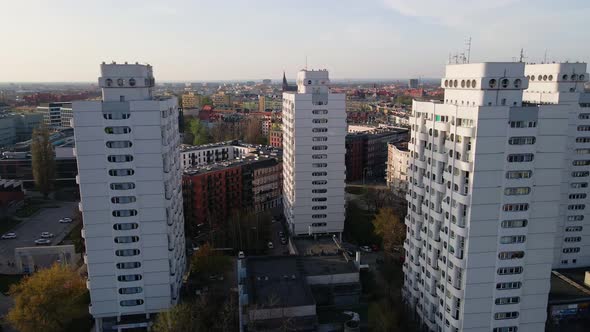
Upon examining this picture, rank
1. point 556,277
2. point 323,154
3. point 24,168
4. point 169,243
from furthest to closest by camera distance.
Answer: point 24,168
point 323,154
point 556,277
point 169,243

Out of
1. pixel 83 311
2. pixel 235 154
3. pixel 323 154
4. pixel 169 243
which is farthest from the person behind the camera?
pixel 235 154

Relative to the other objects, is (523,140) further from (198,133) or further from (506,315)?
(198,133)

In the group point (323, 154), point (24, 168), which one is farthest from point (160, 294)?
point (24, 168)

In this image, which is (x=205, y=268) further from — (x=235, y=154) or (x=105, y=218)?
(x=235, y=154)

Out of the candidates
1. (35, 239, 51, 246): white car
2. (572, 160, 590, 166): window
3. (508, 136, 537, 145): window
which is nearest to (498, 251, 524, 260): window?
(508, 136, 537, 145): window

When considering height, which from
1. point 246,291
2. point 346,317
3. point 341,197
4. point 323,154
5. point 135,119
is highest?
point 135,119

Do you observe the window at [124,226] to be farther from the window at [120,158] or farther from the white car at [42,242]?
the white car at [42,242]

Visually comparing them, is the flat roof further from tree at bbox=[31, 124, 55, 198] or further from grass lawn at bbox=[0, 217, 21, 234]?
tree at bbox=[31, 124, 55, 198]
